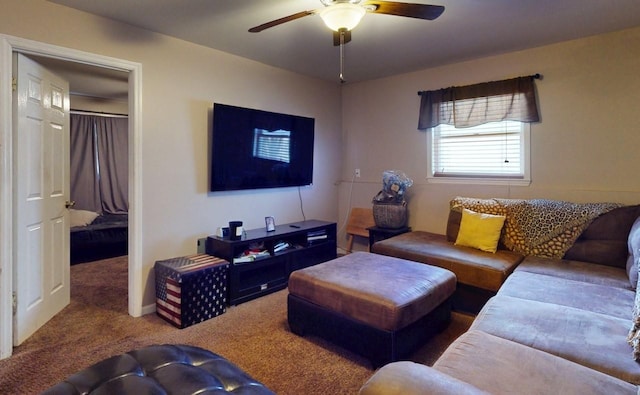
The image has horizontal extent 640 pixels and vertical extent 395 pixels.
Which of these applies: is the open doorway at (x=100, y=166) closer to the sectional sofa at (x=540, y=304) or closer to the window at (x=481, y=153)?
the sectional sofa at (x=540, y=304)

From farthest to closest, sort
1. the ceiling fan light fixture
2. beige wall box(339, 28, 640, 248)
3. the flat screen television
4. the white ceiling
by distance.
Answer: the flat screen television < beige wall box(339, 28, 640, 248) < the white ceiling < the ceiling fan light fixture

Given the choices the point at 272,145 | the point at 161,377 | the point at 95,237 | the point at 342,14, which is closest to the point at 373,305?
the point at 161,377

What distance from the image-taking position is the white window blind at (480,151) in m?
3.50

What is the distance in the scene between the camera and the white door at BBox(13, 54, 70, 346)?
2.37 m

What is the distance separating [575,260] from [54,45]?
14.2ft

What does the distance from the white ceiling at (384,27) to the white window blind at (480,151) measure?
767 mm

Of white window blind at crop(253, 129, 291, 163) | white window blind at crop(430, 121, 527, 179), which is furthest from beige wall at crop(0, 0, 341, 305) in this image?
white window blind at crop(430, 121, 527, 179)

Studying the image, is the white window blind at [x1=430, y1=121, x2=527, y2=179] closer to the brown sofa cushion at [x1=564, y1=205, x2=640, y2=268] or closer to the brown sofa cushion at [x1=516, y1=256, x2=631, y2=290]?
the brown sofa cushion at [x1=564, y1=205, x2=640, y2=268]

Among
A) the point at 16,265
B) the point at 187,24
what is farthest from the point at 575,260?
the point at 16,265

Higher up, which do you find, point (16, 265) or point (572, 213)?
point (572, 213)

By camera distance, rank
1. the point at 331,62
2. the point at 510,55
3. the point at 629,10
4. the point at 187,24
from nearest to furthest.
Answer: the point at 629,10 < the point at 187,24 < the point at 510,55 < the point at 331,62

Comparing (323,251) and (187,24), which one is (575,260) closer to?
(323,251)

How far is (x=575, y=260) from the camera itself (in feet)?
9.29

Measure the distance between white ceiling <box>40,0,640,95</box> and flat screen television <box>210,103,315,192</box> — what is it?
645 mm
